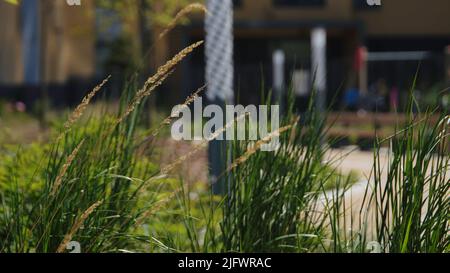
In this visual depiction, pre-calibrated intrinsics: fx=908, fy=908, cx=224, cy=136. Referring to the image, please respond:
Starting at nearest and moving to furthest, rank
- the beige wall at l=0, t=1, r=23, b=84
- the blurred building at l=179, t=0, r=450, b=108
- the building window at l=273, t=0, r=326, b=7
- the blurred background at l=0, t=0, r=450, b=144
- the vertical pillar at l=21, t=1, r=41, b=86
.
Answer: the blurred background at l=0, t=0, r=450, b=144 → the beige wall at l=0, t=1, r=23, b=84 → the vertical pillar at l=21, t=1, r=41, b=86 → the blurred building at l=179, t=0, r=450, b=108 → the building window at l=273, t=0, r=326, b=7

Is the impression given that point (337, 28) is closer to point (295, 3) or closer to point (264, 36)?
point (295, 3)

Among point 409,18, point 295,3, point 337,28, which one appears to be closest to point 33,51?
point 295,3

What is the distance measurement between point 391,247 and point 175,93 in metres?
17.3

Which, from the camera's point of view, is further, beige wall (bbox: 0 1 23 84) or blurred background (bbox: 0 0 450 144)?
beige wall (bbox: 0 1 23 84)

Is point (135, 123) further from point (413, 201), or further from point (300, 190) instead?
point (413, 201)

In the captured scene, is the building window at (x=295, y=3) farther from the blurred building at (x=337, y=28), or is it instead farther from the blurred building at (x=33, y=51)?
the blurred building at (x=33, y=51)

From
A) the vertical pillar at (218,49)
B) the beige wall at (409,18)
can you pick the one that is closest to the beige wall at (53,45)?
the beige wall at (409,18)

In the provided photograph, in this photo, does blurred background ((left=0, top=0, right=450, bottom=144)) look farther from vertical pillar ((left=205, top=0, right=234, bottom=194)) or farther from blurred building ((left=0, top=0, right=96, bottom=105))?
vertical pillar ((left=205, top=0, right=234, bottom=194))

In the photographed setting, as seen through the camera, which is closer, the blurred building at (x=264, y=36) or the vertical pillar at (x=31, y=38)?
the blurred building at (x=264, y=36)

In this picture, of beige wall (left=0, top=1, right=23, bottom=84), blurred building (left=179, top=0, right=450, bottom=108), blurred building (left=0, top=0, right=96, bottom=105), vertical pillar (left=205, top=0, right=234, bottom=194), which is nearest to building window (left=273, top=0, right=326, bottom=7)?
blurred building (left=179, top=0, right=450, bottom=108)

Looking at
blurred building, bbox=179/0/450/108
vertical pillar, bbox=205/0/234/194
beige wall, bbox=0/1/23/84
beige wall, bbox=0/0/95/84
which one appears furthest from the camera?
blurred building, bbox=179/0/450/108

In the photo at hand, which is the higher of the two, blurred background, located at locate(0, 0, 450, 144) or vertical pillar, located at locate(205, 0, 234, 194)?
blurred background, located at locate(0, 0, 450, 144)

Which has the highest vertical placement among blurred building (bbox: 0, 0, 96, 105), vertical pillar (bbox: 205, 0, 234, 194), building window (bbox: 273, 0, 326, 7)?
building window (bbox: 273, 0, 326, 7)
